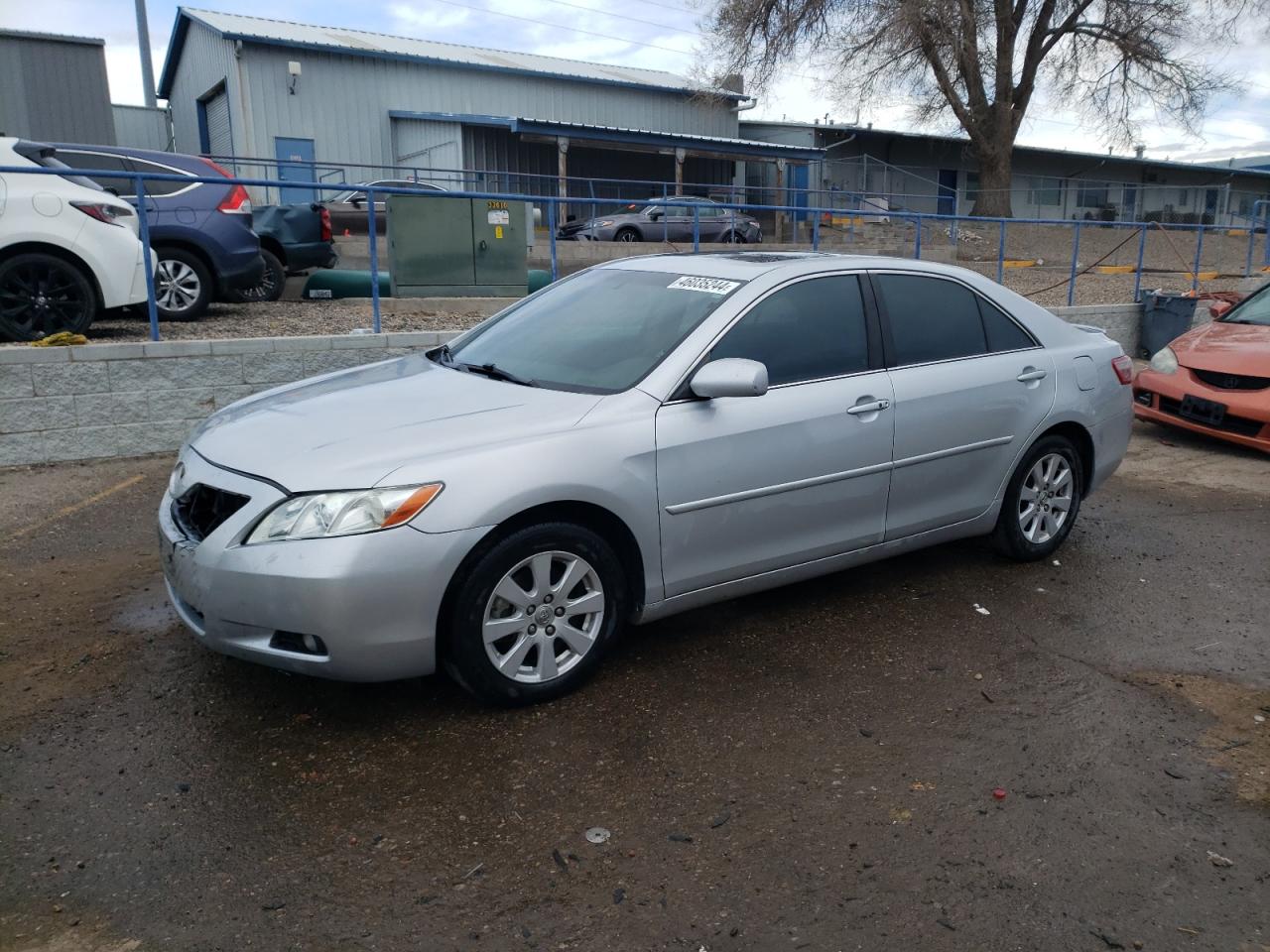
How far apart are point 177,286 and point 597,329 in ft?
22.7

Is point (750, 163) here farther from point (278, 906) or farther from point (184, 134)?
point (278, 906)

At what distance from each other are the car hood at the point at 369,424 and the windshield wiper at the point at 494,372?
45mm

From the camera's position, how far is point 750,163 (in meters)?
35.0

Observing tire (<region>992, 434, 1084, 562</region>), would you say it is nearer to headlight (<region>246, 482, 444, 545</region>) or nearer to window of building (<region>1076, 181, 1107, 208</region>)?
headlight (<region>246, 482, 444, 545</region>)

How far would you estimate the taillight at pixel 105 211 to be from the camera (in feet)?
25.3

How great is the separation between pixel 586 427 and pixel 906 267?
6.86 feet

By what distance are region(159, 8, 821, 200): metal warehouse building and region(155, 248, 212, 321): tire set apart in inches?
546

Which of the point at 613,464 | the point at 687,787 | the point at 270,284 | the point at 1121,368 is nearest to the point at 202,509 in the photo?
the point at 613,464

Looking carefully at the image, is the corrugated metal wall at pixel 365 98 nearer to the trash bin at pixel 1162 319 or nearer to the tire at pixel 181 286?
the tire at pixel 181 286

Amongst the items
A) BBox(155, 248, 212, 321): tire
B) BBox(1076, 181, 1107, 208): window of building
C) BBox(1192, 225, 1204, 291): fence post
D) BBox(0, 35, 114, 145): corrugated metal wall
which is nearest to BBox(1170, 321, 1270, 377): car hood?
BBox(1192, 225, 1204, 291): fence post

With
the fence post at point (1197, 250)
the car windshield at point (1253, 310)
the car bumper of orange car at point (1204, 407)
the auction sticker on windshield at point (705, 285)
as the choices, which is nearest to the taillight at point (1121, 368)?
the auction sticker on windshield at point (705, 285)

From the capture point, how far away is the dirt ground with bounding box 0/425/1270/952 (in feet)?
8.69

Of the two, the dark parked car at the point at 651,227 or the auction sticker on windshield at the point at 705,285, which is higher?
the dark parked car at the point at 651,227

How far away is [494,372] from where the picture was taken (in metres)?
4.27
